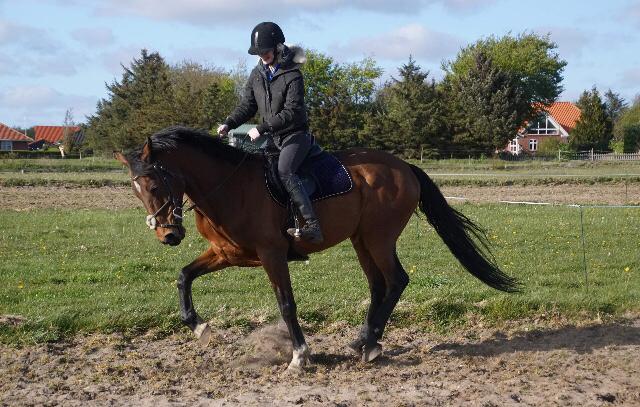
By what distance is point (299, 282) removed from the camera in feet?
37.3

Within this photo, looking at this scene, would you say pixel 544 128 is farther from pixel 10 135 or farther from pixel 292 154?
pixel 292 154

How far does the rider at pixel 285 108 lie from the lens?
7.39m

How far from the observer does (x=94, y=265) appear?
12.6 metres

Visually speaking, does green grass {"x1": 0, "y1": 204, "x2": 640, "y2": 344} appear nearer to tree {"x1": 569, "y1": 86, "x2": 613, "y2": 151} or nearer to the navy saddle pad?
the navy saddle pad

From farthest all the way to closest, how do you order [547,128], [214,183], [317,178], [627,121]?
[547,128], [627,121], [317,178], [214,183]

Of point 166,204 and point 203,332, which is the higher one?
point 166,204

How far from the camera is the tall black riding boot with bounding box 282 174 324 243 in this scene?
7.38m

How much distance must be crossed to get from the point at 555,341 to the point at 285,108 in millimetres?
3917

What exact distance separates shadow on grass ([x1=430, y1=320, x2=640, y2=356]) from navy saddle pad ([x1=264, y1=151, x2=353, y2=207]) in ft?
6.63

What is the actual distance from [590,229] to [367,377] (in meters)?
11.1

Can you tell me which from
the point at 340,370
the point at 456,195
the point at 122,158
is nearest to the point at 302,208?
the point at 340,370

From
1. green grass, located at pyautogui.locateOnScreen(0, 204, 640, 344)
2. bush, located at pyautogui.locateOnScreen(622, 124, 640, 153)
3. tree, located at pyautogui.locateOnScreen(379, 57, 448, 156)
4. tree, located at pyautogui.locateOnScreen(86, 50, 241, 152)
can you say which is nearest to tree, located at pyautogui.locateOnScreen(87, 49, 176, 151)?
tree, located at pyautogui.locateOnScreen(86, 50, 241, 152)

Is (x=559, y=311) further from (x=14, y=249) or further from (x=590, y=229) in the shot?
(x=14, y=249)

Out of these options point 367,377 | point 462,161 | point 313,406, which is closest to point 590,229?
point 367,377
